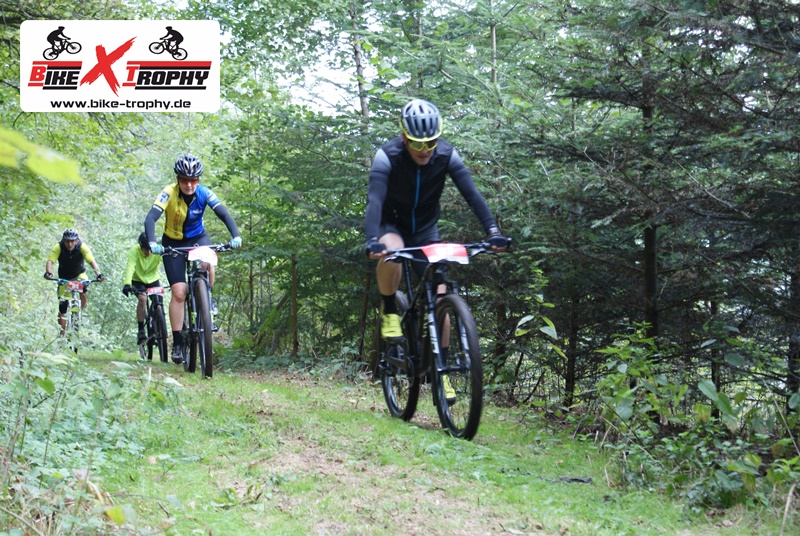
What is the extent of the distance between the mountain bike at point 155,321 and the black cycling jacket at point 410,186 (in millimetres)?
5784

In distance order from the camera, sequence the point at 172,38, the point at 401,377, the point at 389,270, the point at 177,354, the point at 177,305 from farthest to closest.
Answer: the point at 172,38 < the point at 177,354 < the point at 177,305 < the point at 401,377 < the point at 389,270

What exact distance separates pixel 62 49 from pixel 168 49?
1971 millimetres

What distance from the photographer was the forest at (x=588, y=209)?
16.3 feet

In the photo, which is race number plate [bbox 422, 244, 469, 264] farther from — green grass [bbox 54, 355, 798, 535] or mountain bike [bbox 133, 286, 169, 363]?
mountain bike [bbox 133, 286, 169, 363]

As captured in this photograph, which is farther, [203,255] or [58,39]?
[58,39]

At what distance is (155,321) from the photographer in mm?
10570

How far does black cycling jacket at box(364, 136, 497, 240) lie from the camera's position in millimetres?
5293

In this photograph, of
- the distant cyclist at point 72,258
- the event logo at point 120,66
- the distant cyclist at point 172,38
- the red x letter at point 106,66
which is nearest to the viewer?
the distant cyclist at point 72,258

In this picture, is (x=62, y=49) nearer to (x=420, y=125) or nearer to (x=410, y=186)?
(x=410, y=186)

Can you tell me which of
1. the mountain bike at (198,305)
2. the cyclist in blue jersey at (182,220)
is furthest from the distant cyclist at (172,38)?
the mountain bike at (198,305)

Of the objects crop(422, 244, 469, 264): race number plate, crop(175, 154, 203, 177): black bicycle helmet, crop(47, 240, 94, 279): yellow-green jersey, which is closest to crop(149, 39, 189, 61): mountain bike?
crop(47, 240, 94, 279): yellow-green jersey

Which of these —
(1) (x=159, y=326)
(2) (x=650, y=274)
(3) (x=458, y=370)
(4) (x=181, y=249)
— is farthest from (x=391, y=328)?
(1) (x=159, y=326)

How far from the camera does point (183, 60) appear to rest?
14.7 m

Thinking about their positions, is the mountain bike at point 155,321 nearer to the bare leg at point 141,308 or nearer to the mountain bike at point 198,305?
the bare leg at point 141,308
